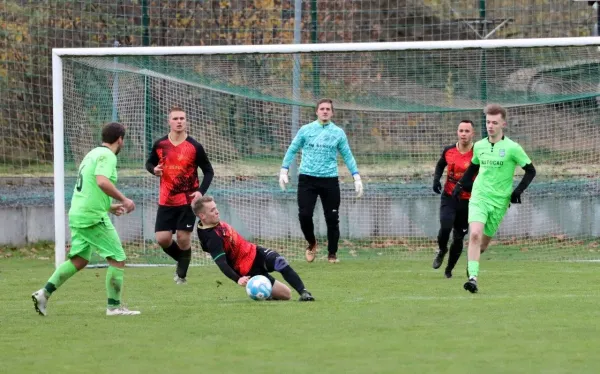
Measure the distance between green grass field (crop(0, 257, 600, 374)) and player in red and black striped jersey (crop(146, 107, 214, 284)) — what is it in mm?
495

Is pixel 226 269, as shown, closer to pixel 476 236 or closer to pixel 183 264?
pixel 476 236

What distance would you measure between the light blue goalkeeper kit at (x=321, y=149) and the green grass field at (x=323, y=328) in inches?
104

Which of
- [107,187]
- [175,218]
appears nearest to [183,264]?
[175,218]

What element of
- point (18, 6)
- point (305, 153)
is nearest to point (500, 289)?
point (305, 153)

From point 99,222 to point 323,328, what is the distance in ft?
7.95

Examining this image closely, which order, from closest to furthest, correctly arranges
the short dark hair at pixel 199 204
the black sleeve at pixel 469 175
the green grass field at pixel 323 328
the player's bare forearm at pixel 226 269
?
the green grass field at pixel 323 328, the player's bare forearm at pixel 226 269, the short dark hair at pixel 199 204, the black sleeve at pixel 469 175

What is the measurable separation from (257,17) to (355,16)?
5.49ft

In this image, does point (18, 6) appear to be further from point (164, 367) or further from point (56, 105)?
point (164, 367)

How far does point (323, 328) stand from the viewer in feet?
29.0

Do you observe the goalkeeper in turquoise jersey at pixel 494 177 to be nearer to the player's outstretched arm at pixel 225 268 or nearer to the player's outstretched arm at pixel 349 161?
the player's outstretched arm at pixel 225 268

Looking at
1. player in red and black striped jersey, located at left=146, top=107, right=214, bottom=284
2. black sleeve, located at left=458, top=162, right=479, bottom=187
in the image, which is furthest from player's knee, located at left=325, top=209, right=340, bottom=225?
black sleeve, located at left=458, top=162, right=479, bottom=187

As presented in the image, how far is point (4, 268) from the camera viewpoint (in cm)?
1567

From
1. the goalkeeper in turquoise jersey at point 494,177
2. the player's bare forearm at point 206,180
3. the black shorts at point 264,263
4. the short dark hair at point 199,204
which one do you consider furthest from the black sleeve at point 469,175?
the short dark hair at point 199,204

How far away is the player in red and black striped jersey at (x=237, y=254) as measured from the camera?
34.1 feet
